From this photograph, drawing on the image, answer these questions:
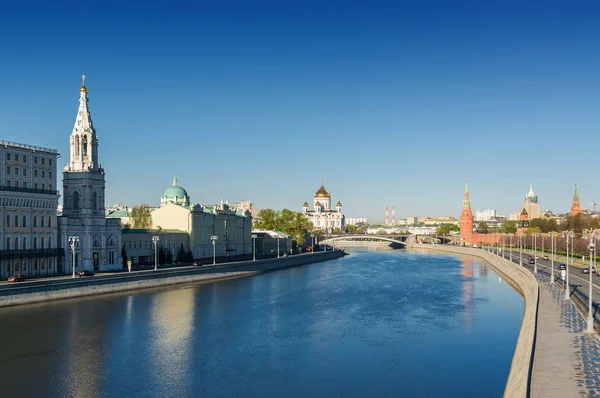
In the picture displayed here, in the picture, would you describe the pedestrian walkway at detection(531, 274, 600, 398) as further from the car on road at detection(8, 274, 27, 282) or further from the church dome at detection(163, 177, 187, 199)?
the church dome at detection(163, 177, 187, 199)

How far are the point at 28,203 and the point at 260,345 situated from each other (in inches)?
1425

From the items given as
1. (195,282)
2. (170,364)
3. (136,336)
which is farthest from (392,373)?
(195,282)

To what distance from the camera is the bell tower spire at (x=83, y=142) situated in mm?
73938

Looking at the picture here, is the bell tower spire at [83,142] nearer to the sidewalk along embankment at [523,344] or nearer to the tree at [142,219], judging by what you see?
the tree at [142,219]

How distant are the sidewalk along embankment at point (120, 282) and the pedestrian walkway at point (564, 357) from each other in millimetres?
40943

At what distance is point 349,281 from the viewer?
3319 inches

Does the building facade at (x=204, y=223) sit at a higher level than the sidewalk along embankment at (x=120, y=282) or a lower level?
higher

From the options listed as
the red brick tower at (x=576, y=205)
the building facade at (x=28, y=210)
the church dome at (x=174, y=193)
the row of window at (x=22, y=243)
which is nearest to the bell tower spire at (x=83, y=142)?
the building facade at (x=28, y=210)

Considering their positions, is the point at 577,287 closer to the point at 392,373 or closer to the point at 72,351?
the point at 392,373

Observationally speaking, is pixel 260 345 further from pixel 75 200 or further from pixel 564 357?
pixel 75 200

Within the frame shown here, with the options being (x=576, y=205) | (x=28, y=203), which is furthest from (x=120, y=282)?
(x=576, y=205)

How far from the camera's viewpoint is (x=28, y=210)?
64.3m

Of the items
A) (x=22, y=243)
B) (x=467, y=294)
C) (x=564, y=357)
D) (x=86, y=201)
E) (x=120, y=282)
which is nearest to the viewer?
(x=564, y=357)

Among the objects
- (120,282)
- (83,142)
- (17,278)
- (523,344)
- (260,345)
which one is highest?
(83,142)
